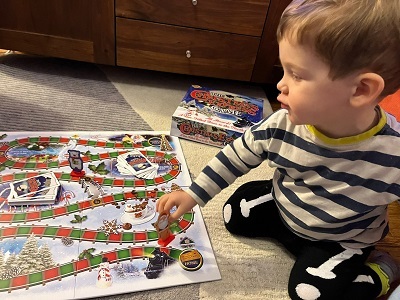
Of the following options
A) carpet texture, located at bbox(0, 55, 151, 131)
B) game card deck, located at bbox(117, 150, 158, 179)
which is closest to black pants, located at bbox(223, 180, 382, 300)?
game card deck, located at bbox(117, 150, 158, 179)

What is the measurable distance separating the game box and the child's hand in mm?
370

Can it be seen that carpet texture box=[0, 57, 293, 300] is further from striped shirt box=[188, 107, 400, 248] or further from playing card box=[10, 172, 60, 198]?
playing card box=[10, 172, 60, 198]

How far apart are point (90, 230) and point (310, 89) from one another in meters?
0.47

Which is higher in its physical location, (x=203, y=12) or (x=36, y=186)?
(x=203, y=12)

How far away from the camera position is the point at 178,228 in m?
0.80

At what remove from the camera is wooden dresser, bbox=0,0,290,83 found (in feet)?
3.93

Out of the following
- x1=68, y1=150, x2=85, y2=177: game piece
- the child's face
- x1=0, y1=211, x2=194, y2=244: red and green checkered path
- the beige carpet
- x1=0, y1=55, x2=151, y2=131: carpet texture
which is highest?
the child's face

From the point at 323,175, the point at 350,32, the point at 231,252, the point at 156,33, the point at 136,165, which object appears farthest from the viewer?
the point at 156,33

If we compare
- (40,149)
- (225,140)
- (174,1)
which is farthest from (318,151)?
(174,1)

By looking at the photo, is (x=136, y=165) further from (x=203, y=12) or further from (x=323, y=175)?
(x=203, y=12)

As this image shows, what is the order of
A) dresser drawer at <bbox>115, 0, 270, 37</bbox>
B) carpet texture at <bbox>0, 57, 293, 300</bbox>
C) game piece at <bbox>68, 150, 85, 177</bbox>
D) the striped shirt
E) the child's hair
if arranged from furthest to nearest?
1. dresser drawer at <bbox>115, 0, 270, 37</bbox>
2. game piece at <bbox>68, 150, 85, 177</bbox>
3. carpet texture at <bbox>0, 57, 293, 300</bbox>
4. the striped shirt
5. the child's hair

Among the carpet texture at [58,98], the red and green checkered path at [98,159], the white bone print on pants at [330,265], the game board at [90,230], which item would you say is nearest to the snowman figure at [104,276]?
the game board at [90,230]

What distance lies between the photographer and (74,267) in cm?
69

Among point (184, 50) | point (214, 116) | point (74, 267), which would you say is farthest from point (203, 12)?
point (74, 267)
